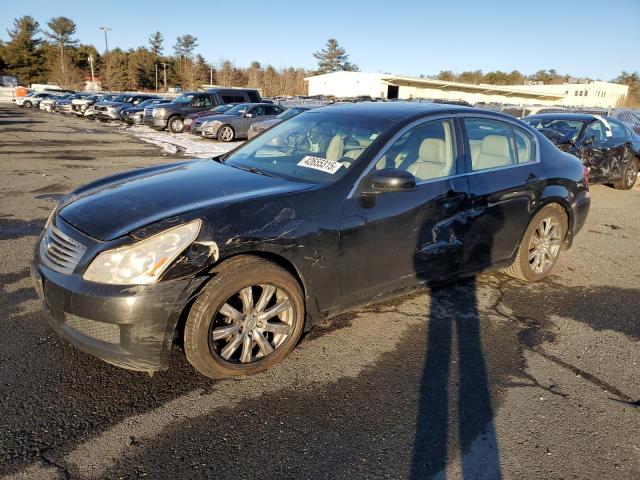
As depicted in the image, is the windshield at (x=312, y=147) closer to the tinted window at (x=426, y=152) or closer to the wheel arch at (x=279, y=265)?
the tinted window at (x=426, y=152)

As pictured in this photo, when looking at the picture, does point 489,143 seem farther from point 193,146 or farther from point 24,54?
point 24,54

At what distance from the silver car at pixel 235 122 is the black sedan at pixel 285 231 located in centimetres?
1445

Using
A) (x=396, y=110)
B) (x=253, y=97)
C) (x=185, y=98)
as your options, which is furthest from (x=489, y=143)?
(x=185, y=98)

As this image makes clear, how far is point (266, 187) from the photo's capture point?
3.24m

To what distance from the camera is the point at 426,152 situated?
3.83 metres

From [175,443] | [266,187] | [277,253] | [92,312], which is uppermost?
[266,187]

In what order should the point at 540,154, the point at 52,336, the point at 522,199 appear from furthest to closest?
the point at 540,154 < the point at 522,199 < the point at 52,336

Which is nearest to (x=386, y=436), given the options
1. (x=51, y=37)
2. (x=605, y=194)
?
(x=605, y=194)

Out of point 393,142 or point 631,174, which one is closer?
point 393,142

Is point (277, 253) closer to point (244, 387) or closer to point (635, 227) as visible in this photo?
point (244, 387)

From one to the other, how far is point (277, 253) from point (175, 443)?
1.17 metres

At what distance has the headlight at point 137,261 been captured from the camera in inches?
103

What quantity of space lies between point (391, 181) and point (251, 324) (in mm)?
1308

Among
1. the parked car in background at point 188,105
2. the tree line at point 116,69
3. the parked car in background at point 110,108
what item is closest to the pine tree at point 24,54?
the tree line at point 116,69
